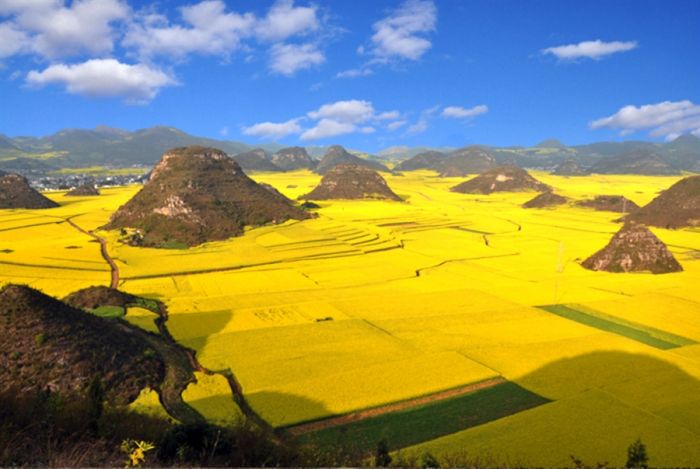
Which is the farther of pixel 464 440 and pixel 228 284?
pixel 228 284

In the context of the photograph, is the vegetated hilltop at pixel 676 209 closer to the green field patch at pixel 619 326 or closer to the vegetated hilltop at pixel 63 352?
the green field patch at pixel 619 326

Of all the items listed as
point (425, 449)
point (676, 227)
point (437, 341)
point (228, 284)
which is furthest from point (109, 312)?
point (676, 227)

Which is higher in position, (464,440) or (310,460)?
(310,460)

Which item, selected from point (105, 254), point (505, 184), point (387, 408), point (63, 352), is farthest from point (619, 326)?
point (505, 184)

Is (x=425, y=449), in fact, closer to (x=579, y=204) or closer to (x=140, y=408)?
(x=140, y=408)

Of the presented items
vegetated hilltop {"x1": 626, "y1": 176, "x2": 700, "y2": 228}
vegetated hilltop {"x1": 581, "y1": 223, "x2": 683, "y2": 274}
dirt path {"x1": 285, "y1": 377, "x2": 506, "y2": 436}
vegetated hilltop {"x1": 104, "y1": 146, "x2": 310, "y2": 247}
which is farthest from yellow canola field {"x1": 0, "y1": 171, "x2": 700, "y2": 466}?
vegetated hilltop {"x1": 626, "y1": 176, "x2": 700, "y2": 228}

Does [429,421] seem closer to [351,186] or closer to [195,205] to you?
[195,205]

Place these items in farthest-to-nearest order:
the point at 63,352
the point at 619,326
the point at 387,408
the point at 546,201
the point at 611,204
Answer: the point at 546,201 < the point at 611,204 < the point at 619,326 < the point at 63,352 < the point at 387,408
